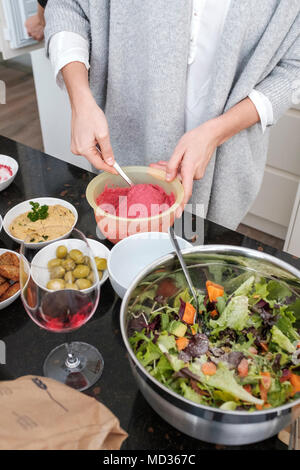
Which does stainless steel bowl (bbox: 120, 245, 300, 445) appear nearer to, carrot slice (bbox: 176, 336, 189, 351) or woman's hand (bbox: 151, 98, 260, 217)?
carrot slice (bbox: 176, 336, 189, 351)

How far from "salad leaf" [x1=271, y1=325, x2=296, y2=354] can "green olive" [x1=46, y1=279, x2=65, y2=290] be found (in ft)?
1.22

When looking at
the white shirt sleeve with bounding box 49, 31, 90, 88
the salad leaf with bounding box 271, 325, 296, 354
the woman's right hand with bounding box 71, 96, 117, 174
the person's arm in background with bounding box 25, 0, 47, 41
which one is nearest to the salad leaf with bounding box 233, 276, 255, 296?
the salad leaf with bounding box 271, 325, 296, 354

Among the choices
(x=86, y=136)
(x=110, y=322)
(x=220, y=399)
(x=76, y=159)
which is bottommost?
(x=76, y=159)

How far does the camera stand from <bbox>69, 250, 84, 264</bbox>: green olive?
2.46ft

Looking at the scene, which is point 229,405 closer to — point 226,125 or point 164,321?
point 164,321

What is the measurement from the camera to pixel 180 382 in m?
0.65

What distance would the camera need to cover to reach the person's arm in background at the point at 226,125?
997 millimetres

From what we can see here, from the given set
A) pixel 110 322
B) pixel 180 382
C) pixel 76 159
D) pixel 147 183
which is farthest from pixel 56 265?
pixel 76 159

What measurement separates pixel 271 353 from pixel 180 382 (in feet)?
0.56

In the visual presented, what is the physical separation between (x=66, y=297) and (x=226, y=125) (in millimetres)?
633

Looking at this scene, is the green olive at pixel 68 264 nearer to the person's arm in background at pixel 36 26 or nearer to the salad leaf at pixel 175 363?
the salad leaf at pixel 175 363

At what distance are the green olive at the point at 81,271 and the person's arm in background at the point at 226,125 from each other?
1.11 ft

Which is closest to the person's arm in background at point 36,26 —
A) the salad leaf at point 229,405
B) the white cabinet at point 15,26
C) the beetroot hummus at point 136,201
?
the white cabinet at point 15,26
